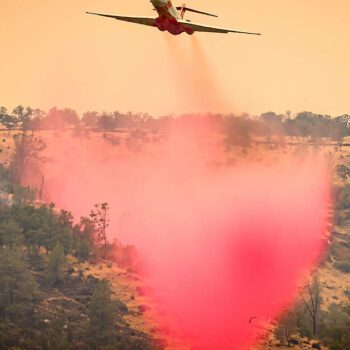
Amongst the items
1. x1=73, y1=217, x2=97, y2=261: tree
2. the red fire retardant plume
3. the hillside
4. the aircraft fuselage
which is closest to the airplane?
the aircraft fuselage

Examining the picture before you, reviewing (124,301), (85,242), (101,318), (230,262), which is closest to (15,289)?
(101,318)

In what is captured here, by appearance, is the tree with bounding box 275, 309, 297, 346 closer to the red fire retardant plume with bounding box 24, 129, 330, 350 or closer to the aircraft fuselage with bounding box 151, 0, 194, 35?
the red fire retardant plume with bounding box 24, 129, 330, 350

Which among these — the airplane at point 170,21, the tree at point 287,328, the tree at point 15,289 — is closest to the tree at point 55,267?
the tree at point 15,289

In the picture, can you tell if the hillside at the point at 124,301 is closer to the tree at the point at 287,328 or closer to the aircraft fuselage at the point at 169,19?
the tree at the point at 287,328

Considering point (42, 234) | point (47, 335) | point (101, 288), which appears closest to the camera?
point (47, 335)

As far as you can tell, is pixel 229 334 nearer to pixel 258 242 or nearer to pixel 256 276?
pixel 256 276

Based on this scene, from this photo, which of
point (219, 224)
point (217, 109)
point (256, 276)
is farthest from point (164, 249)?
point (217, 109)
